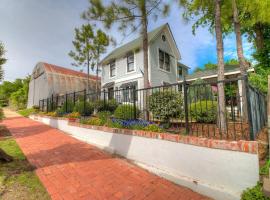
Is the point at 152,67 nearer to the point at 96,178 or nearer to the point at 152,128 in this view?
the point at 152,128

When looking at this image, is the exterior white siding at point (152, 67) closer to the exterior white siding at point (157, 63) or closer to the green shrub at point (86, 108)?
the exterior white siding at point (157, 63)

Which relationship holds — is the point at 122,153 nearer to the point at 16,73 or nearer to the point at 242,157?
the point at 242,157

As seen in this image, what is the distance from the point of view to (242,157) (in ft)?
8.82

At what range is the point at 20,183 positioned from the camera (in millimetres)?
3180

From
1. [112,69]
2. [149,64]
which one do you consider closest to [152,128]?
[149,64]

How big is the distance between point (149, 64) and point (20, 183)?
12.0m

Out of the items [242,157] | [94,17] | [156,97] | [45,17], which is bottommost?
[242,157]

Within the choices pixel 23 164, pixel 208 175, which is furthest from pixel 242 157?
pixel 23 164

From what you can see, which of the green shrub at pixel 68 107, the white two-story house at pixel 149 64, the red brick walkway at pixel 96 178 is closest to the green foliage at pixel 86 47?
the white two-story house at pixel 149 64

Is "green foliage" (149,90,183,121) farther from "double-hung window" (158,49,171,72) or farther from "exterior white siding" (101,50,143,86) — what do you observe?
"double-hung window" (158,49,171,72)

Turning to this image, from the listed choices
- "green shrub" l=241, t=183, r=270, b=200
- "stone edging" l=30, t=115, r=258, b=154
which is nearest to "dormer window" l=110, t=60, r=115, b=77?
"stone edging" l=30, t=115, r=258, b=154

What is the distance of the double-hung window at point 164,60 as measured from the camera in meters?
15.1

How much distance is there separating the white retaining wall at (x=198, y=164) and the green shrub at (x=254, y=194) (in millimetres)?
145

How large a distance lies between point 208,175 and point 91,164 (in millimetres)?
2965
